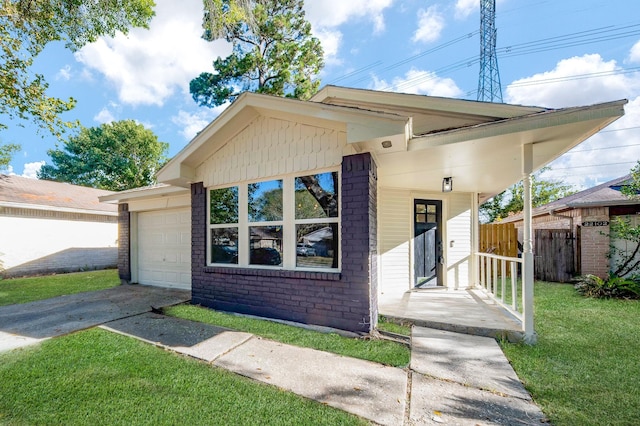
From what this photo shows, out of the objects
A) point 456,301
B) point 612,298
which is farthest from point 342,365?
point 612,298

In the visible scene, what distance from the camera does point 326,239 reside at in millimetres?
4570

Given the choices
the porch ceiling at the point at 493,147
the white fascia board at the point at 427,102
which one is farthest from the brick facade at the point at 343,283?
the white fascia board at the point at 427,102

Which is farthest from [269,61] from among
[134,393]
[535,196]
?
[535,196]

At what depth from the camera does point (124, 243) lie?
28.9 feet

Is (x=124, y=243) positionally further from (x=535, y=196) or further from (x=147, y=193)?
(x=535, y=196)

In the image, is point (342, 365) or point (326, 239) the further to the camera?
point (326, 239)

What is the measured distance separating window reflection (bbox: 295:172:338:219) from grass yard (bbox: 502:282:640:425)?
3.10 meters

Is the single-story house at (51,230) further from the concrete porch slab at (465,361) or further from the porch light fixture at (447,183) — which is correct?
the porch light fixture at (447,183)

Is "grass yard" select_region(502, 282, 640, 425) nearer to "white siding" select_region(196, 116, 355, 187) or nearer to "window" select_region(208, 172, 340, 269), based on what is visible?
"window" select_region(208, 172, 340, 269)

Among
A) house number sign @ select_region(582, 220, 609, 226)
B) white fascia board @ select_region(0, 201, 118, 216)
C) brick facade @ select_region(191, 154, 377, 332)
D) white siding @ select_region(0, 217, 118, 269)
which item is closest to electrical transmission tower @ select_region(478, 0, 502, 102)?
house number sign @ select_region(582, 220, 609, 226)

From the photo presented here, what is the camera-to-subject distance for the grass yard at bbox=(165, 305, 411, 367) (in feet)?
11.6

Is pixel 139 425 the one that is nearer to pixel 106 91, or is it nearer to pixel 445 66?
pixel 445 66

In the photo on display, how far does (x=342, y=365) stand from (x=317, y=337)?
0.87 m

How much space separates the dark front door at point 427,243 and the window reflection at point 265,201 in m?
3.56
